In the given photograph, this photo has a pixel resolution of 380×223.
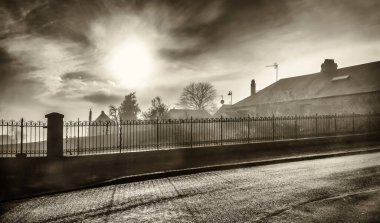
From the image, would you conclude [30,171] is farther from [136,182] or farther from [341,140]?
[341,140]

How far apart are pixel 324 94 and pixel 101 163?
27.5 m

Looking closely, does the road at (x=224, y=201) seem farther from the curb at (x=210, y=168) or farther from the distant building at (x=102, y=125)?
the distant building at (x=102, y=125)

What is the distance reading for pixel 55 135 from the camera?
36.8 feet

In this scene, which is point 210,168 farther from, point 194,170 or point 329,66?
point 329,66

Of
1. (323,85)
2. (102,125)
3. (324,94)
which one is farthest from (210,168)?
(323,85)

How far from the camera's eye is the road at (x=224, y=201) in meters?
5.07

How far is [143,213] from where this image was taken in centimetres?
545

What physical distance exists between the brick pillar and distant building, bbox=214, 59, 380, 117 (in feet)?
88.3

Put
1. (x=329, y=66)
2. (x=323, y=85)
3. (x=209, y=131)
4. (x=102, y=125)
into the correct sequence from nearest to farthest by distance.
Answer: (x=102, y=125), (x=209, y=131), (x=323, y=85), (x=329, y=66)

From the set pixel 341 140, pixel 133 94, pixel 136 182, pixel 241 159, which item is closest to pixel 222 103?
pixel 133 94

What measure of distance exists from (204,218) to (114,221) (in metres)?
1.70

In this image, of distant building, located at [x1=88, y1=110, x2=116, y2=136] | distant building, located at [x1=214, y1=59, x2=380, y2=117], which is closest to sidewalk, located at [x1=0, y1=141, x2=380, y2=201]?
distant building, located at [x1=88, y1=110, x2=116, y2=136]

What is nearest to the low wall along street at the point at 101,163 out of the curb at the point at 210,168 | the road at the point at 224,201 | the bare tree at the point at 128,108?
the curb at the point at 210,168

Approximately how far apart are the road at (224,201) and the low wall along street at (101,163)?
147cm
